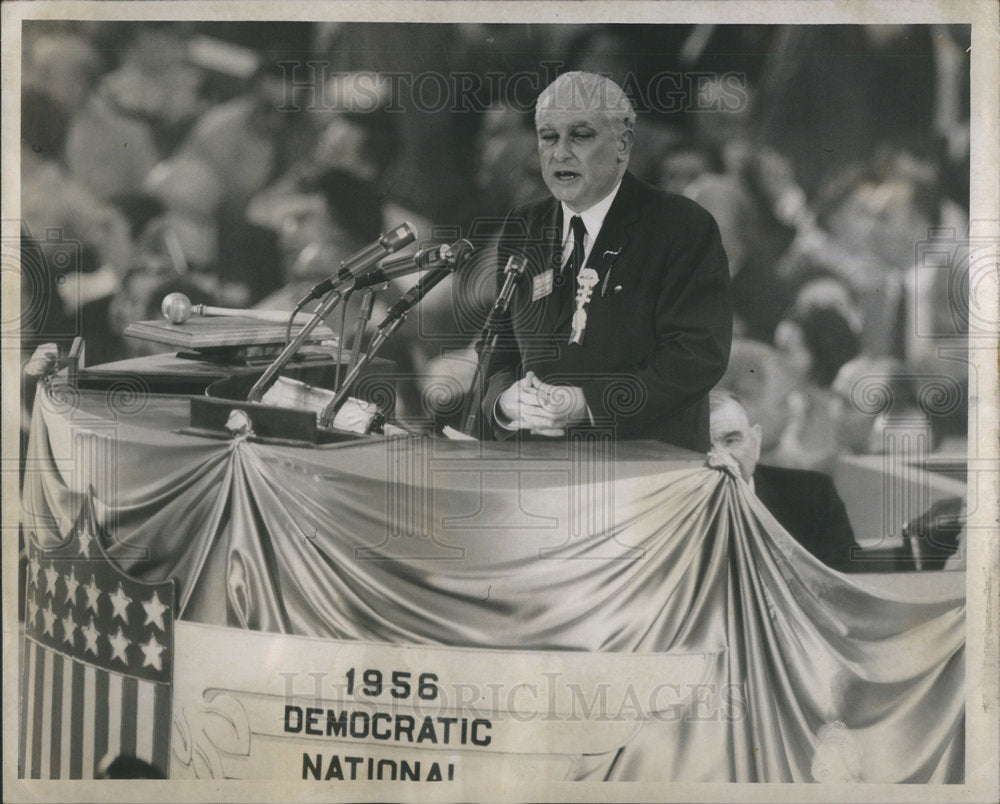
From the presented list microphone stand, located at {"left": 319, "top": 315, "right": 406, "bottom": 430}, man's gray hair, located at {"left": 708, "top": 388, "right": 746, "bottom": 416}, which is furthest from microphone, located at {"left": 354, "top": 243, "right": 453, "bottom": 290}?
man's gray hair, located at {"left": 708, "top": 388, "right": 746, "bottom": 416}

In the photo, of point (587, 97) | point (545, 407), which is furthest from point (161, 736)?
point (587, 97)

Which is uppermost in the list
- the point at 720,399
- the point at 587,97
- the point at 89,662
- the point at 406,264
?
the point at 587,97

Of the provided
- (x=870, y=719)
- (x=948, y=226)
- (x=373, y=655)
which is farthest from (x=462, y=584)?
(x=948, y=226)

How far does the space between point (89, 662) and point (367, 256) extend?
1.50 metres

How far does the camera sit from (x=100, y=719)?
274 cm

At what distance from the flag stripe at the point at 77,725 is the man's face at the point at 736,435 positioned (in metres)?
2.07

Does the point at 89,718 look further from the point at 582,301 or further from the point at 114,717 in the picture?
the point at 582,301

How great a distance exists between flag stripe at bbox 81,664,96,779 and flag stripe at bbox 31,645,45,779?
0.45 feet

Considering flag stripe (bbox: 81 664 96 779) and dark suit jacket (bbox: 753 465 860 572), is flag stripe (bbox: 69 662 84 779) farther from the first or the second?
dark suit jacket (bbox: 753 465 860 572)

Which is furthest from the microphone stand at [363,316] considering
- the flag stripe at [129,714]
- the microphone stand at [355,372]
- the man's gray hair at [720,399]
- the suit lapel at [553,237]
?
the flag stripe at [129,714]

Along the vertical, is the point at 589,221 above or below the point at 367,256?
above

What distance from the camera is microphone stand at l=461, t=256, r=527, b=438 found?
2.71 m

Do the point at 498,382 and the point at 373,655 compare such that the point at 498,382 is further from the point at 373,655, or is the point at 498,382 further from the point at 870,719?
the point at 870,719

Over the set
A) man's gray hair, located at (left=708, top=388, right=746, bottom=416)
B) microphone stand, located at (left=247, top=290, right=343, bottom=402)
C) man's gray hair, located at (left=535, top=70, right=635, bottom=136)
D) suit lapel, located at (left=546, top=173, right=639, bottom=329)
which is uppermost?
man's gray hair, located at (left=535, top=70, right=635, bottom=136)
